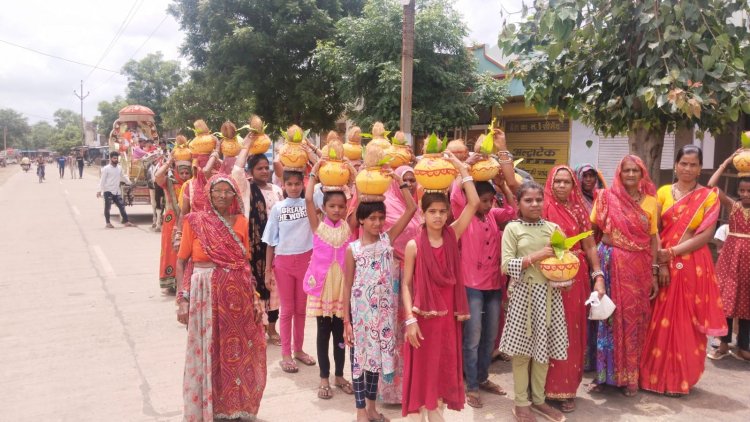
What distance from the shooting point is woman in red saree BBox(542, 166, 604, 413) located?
12.0 ft

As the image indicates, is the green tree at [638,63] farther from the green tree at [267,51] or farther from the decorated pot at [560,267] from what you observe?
the green tree at [267,51]

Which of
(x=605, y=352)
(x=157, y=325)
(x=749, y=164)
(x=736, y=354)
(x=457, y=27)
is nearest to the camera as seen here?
(x=605, y=352)

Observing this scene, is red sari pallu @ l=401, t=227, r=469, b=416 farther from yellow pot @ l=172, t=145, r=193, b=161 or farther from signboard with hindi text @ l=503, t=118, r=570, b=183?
signboard with hindi text @ l=503, t=118, r=570, b=183

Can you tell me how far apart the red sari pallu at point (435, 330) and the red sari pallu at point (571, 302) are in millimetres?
828

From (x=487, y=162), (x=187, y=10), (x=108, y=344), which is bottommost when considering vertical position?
(x=108, y=344)

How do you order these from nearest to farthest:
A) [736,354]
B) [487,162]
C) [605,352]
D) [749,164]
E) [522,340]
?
[522,340], [487,162], [605,352], [749,164], [736,354]

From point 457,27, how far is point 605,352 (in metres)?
8.49

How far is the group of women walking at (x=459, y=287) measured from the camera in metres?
3.26

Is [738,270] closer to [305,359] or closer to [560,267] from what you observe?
[560,267]

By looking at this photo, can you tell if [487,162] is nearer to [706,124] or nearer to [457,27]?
[706,124]

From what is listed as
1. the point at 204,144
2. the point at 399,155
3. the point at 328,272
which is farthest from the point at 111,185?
the point at 328,272

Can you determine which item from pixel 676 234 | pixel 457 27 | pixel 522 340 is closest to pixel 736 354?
pixel 676 234

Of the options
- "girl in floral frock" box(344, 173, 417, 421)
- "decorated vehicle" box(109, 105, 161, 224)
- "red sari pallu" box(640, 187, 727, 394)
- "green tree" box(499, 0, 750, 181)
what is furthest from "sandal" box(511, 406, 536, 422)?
"decorated vehicle" box(109, 105, 161, 224)

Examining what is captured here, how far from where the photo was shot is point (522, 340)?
346 centimetres
